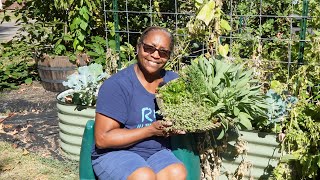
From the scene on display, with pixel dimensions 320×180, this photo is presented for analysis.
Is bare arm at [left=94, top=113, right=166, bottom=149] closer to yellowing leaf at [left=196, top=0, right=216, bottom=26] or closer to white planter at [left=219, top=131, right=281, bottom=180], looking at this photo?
white planter at [left=219, top=131, right=281, bottom=180]

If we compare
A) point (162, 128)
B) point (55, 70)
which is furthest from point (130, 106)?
point (55, 70)

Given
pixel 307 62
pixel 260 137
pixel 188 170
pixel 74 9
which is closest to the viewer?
pixel 188 170

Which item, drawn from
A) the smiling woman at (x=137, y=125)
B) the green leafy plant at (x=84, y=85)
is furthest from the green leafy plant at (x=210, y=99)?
the green leafy plant at (x=84, y=85)

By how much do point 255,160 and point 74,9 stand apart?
3.23 m

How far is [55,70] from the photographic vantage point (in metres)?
5.34

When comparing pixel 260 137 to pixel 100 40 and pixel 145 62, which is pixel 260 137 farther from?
pixel 100 40

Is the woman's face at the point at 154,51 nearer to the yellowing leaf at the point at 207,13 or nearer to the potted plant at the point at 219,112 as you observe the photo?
the potted plant at the point at 219,112

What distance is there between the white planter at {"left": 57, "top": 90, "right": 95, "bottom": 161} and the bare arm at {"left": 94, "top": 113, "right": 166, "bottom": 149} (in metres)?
1.03

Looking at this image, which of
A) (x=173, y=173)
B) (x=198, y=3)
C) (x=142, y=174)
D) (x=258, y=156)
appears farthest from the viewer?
(x=198, y=3)

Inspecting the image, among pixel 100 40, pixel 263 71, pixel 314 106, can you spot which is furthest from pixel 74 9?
pixel 314 106

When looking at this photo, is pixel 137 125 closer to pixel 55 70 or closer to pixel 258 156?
pixel 258 156

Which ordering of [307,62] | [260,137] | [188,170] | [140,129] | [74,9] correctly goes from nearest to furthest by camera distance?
[140,129], [188,170], [260,137], [307,62], [74,9]

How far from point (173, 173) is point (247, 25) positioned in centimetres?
349

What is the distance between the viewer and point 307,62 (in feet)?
10.7
